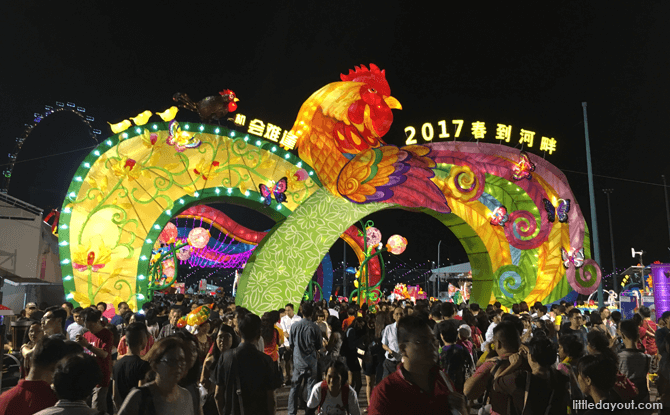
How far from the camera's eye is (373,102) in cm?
1510

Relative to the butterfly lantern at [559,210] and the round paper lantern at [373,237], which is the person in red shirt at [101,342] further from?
the round paper lantern at [373,237]

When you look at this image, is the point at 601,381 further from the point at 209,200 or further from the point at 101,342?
the point at 209,200

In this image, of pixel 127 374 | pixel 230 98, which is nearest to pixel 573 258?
pixel 230 98

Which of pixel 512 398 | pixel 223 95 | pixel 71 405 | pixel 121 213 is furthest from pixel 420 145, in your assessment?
pixel 71 405

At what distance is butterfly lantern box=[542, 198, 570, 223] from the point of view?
1766 cm

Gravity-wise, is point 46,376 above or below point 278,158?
below

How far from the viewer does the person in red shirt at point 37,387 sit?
303 centimetres

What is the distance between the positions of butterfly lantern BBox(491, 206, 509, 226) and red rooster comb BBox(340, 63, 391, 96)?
5.30m

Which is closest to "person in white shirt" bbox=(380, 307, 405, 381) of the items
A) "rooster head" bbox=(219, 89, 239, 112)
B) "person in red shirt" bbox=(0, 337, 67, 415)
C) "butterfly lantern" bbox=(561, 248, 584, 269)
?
"person in red shirt" bbox=(0, 337, 67, 415)

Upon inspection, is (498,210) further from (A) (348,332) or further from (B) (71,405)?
→ (B) (71,405)

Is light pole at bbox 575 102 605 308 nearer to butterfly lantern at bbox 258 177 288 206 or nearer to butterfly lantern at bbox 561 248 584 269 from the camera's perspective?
butterfly lantern at bbox 561 248 584 269

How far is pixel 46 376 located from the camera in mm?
3217

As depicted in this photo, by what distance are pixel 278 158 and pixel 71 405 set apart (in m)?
13.0

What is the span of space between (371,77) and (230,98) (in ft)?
12.9
